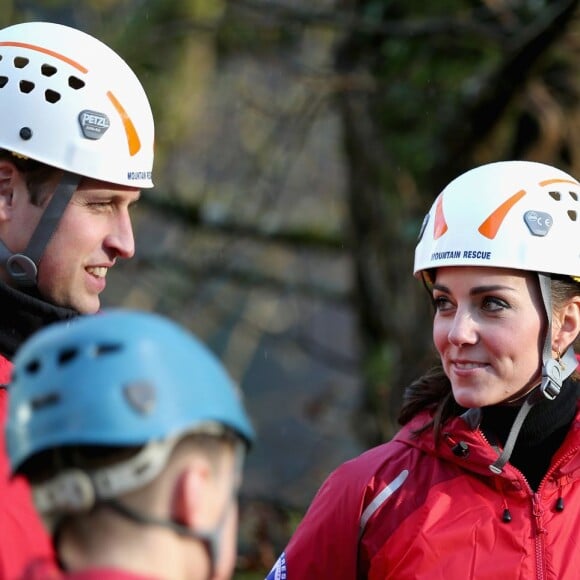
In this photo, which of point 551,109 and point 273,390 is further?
point 273,390

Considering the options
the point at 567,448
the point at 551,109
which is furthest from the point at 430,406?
the point at 551,109

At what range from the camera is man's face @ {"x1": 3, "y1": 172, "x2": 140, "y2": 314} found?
11.3 ft

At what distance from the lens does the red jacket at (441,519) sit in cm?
360

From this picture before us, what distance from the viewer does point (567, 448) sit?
12.4 ft

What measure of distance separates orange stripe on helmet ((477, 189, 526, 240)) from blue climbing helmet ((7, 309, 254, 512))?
1.75m

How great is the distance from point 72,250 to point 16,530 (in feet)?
3.04

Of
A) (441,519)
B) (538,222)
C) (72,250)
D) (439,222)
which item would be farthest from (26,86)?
(441,519)

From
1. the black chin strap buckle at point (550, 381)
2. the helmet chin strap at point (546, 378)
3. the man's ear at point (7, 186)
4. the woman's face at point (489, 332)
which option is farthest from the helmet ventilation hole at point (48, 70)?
the black chin strap buckle at point (550, 381)

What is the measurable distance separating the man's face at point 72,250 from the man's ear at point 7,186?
0.06 feet

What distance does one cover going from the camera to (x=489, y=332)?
381cm

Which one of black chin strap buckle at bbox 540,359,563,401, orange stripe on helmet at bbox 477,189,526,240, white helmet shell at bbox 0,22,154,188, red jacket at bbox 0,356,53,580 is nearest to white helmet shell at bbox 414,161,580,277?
orange stripe on helmet at bbox 477,189,526,240

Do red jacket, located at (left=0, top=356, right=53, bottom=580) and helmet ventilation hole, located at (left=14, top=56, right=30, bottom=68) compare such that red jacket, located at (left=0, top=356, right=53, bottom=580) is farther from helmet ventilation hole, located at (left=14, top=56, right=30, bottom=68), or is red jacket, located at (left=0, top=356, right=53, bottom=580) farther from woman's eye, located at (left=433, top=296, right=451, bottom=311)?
woman's eye, located at (left=433, top=296, right=451, bottom=311)

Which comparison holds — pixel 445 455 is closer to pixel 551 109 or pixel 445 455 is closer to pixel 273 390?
pixel 551 109

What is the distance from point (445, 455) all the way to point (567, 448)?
0.39 meters
